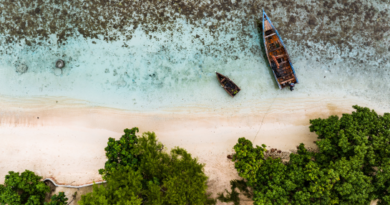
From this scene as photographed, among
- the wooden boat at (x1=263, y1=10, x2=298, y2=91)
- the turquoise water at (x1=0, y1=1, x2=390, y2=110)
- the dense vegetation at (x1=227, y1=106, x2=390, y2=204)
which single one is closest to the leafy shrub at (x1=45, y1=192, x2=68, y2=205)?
the turquoise water at (x1=0, y1=1, x2=390, y2=110)

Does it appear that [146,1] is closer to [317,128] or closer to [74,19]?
[74,19]

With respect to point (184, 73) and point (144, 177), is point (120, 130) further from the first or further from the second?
point (184, 73)

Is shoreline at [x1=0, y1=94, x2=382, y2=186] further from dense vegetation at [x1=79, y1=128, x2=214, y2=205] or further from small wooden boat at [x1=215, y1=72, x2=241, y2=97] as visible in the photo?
dense vegetation at [x1=79, y1=128, x2=214, y2=205]

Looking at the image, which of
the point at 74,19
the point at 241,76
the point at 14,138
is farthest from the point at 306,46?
the point at 14,138

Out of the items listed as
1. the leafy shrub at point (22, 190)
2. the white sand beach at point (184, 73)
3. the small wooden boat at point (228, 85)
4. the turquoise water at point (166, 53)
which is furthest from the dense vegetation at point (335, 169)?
the leafy shrub at point (22, 190)

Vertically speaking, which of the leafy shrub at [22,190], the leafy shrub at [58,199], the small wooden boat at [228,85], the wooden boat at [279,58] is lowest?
the leafy shrub at [58,199]

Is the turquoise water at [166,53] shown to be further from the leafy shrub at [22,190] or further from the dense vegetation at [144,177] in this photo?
the leafy shrub at [22,190]
